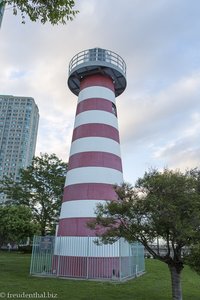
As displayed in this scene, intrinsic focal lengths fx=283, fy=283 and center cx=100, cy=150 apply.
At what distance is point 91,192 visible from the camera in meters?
17.0

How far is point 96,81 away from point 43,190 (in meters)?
22.7

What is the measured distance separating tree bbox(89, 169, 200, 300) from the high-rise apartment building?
7561 centimetres

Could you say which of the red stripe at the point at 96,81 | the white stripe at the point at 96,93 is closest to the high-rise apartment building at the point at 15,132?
the red stripe at the point at 96,81

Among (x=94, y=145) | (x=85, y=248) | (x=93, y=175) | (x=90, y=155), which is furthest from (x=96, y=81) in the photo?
(x=85, y=248)

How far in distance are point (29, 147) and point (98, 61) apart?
2871 inches

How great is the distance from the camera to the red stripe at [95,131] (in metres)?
18.4

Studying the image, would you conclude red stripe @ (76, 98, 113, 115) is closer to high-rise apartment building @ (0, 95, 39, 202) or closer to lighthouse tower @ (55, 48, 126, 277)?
lighthouse tower @ (55, 48, 126, 277)

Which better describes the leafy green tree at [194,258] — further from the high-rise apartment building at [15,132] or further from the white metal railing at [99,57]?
the high-rise apartment building at [15,132]

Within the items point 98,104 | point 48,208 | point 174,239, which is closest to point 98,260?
point 174,239

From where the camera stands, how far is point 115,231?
10.5 m

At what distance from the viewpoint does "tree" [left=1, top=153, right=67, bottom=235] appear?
3822 centimetres

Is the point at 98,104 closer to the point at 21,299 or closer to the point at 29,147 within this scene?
the point at 21,299

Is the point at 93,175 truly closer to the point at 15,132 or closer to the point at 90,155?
the point at 90,155

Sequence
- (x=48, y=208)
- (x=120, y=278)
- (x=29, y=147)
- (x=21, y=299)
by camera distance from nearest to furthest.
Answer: (x=21, y=299)
(x=120, y=278)
(x=48, y=208)
(x=29, y=147)
